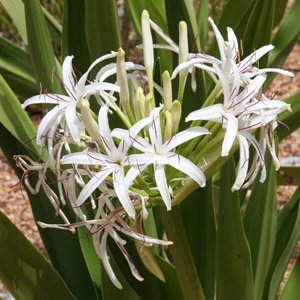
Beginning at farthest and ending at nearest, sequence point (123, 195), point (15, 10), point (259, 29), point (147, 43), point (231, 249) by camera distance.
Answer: point (15, 10) < point (259, 29) < point (231, 249) < point (147, 43) < point (123, 195)

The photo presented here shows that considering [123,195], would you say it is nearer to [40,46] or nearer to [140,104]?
[140,104]

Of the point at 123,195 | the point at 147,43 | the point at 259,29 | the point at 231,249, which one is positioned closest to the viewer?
the point at 123,195

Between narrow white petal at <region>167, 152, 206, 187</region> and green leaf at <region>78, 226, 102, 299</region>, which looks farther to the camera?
green leaf at <region>78, 226, 102, 299</region>

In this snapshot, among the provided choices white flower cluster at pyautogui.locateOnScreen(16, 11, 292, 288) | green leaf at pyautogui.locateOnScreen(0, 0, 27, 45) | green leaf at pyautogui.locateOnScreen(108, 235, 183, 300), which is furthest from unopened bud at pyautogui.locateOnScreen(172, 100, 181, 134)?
green leaf at pyautogui.locateOnScreen(0, 0, 27, 45)

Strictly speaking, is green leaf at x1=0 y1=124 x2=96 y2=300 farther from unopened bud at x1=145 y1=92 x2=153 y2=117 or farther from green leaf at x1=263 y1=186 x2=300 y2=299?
unopened bud at x1=145 y1=92 x2=153 y2=117

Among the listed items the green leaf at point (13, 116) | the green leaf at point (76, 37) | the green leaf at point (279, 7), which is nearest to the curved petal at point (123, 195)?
the green leaf at point (13, 116)

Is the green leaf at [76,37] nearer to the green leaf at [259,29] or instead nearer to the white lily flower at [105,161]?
the green leaf at [259,29]

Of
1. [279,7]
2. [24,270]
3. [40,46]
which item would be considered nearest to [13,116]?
[40,46]
